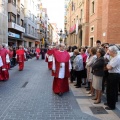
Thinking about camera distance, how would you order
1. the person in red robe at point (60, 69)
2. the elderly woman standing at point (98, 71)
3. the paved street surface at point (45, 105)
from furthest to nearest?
1. the person in red robe at point (60, 69)
2. the elderly woman standing at point (98, 71)
3. the paved street surface at point (45, 105)

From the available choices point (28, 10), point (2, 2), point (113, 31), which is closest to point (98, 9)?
point (113, 31)

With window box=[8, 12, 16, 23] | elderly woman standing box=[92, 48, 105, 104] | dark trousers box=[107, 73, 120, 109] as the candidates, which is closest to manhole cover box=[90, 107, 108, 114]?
dark trousers box=[107, 73, 120, 109]

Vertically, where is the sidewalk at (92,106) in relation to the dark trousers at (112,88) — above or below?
below

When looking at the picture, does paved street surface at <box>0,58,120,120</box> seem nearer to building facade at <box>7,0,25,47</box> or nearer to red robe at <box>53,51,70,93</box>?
red robe at <box>53,51,70,93</box>

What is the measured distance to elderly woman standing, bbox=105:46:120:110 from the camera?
223 inches

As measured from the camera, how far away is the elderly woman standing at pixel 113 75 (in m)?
5.67

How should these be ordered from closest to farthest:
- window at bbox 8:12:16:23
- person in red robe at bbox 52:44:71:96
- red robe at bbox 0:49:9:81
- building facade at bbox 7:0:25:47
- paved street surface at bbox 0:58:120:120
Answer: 1. paved street surface at bbox 0:58:120:120
2. person in red robe at bbox 52:44:71:96
3. red robe at bbox 0:49:9:81
4. building facade at bbox 7:0:25:47
5. window at bbox 8:12:16:23

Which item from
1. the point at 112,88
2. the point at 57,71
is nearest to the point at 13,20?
the point at 57,71

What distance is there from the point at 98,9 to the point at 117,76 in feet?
64.3

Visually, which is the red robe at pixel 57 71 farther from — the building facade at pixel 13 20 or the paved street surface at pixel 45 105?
the building facade at pixel 13 20

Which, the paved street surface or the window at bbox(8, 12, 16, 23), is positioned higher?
the window at bbox(8, 12, 16, 23)

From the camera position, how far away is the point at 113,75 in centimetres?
575

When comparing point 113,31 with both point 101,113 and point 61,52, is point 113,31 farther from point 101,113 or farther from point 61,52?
point 101,113

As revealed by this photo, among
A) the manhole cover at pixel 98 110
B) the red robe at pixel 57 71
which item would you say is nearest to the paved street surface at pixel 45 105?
the manhole cover at pixel 98 110
